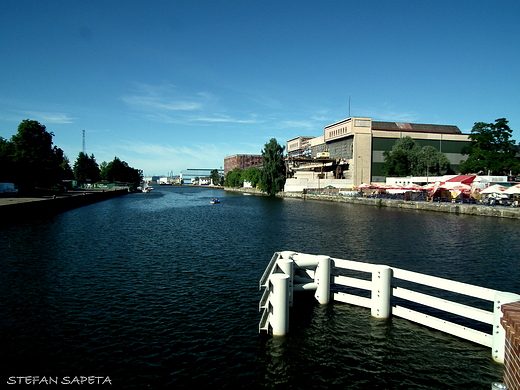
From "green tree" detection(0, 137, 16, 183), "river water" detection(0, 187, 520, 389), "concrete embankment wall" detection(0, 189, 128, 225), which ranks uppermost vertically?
"green tree" detection(0, 137, 16, 183)

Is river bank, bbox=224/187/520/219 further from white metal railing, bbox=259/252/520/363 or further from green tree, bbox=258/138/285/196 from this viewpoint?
white metal railing, bbox=259/252/520/363

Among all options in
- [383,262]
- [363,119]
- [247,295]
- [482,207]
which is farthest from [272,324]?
[363,119]

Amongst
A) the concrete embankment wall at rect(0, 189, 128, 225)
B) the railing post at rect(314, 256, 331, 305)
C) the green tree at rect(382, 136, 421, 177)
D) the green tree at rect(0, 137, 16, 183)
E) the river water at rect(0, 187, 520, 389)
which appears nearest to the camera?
the river water at rect(0, 187, 520, 389)

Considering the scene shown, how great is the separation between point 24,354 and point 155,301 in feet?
19.1

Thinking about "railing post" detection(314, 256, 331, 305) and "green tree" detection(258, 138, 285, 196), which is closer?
"railing post" detection(314, 256, 331, 305)

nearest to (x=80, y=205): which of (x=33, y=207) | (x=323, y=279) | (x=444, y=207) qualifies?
(x=33, y=207)

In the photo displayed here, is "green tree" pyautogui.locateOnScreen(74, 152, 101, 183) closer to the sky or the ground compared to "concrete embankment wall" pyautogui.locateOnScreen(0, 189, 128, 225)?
closer to the sky

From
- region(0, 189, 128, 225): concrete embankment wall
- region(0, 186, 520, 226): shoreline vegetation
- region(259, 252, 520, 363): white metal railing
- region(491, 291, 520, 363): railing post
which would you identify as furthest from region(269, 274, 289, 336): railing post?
region(0, 189, 128, 225): concrete embankment wall

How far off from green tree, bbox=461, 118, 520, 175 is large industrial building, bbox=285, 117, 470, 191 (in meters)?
29.2

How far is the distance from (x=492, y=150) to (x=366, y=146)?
1564 inches

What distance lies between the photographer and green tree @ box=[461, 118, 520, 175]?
92.5m

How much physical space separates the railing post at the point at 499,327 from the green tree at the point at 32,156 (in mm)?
89154

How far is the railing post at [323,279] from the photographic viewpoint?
48.0ft

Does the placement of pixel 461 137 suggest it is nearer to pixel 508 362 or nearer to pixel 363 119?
pixel 363 119
